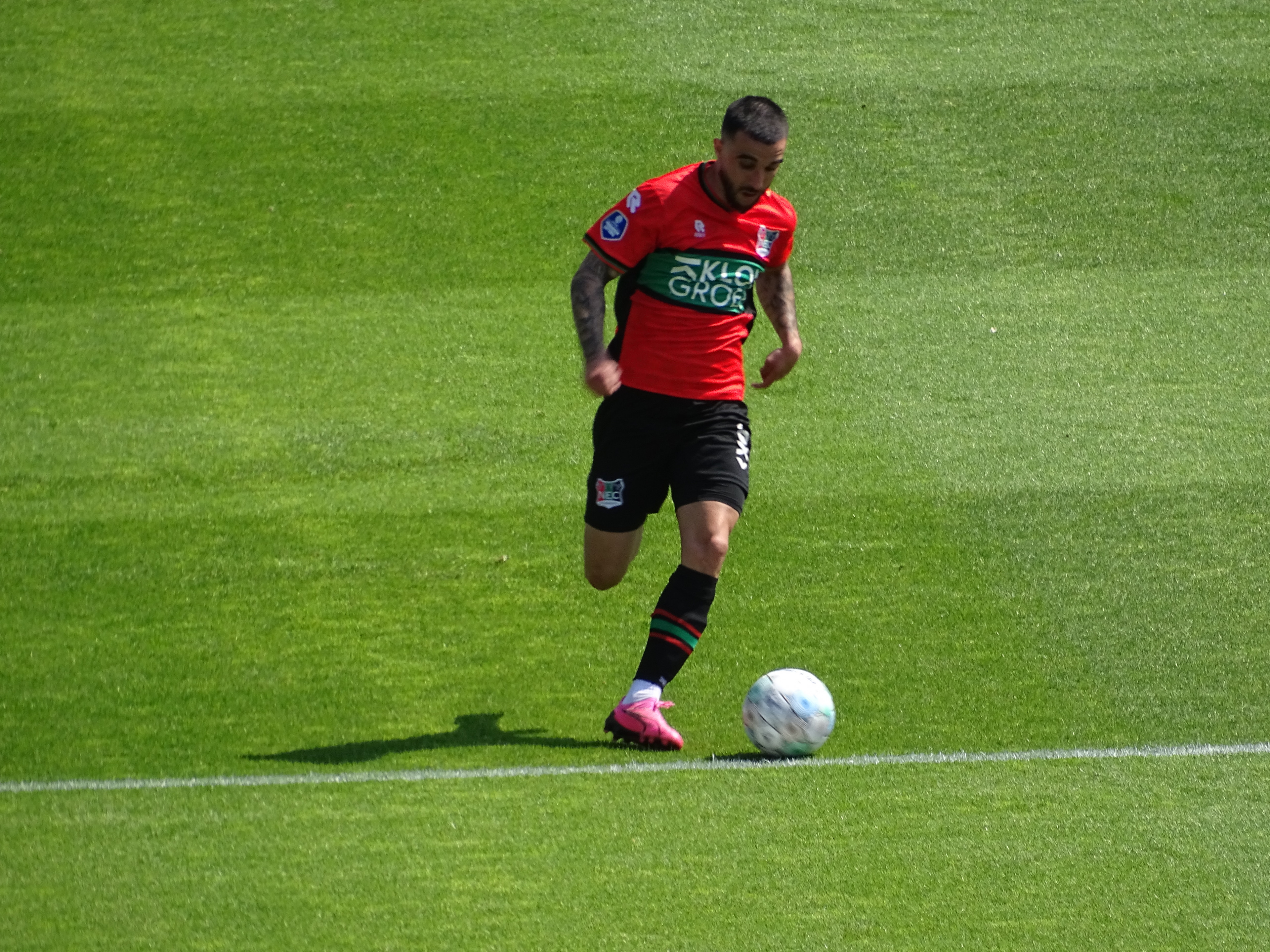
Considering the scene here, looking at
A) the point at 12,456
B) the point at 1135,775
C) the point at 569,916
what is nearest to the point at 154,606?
the point at 12,456

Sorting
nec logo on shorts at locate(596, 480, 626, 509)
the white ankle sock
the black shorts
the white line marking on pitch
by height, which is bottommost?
the white line marking on pitch

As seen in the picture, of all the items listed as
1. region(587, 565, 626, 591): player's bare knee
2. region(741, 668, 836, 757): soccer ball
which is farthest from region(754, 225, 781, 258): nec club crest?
region(741, 668, 836, 757): soccer ball

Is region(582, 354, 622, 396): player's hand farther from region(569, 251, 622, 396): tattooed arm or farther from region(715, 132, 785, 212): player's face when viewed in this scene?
region(715, 132, 785, 212): player's face

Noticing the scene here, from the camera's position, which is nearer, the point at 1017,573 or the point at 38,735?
the point at 38,735

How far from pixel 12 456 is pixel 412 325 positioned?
2.59 metres

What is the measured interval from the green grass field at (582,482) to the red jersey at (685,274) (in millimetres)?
1329

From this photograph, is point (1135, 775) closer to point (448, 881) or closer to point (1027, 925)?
point (1027, 925)

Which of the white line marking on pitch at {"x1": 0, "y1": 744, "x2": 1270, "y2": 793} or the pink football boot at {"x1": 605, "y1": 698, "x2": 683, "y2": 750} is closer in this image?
the white line marking on pitch at {"x1": 0, "y1": 744, "x2": 1270, "y2": 793}

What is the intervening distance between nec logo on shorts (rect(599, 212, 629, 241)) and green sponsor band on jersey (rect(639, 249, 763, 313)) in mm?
166

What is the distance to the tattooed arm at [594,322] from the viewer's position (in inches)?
235

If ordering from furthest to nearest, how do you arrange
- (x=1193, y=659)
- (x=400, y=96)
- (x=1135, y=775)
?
(x=400, y=96), (x=1193, y=659), (x=1135, y=775)

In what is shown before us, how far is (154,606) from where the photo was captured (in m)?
7.71

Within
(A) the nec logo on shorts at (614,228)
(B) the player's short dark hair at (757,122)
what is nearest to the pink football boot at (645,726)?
(A) the nec logo on shorts at (614,228)

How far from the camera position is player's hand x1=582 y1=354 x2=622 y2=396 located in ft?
19.6
